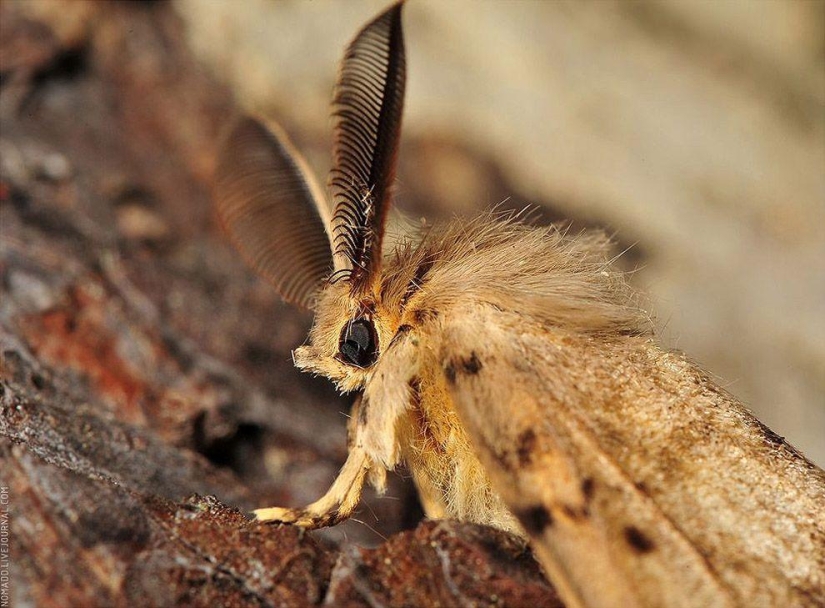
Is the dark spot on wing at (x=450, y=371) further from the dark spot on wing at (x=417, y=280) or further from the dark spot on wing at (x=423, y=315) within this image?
the dark spot on wing at (x=417, y=280)

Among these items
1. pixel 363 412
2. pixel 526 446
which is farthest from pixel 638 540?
pixel 363 412

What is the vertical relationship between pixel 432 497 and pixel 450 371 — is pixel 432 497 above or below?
below

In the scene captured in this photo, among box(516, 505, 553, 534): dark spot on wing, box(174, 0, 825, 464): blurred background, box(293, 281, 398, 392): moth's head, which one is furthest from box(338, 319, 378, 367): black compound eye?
box(174, 0, 825, 464): blurred background

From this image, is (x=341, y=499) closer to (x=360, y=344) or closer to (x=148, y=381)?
(x=360, y=344)

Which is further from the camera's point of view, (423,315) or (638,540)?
(423,315)

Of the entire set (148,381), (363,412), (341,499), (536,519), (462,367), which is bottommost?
(148,381)

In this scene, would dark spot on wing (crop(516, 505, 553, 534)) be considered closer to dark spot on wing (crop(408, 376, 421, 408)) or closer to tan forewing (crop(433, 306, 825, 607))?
→ tan forewing (crop(433, 306, 825, 607))
